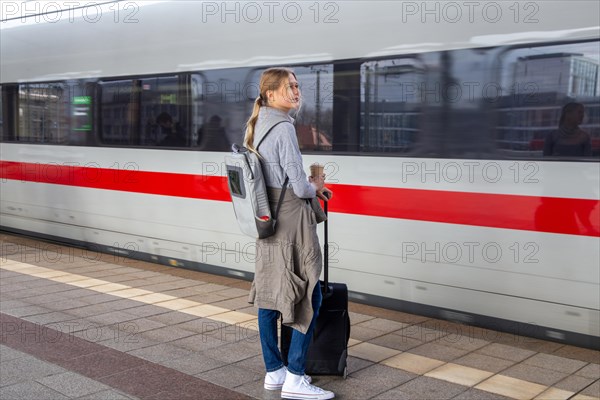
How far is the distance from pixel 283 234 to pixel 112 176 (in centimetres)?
491

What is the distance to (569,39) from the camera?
4.98 m

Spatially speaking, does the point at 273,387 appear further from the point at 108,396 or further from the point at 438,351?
the point at 438,351

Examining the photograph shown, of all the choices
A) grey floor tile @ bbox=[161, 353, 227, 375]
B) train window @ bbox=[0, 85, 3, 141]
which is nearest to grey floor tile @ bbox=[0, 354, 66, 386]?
grey floor tile @ bbox=[161, 353, 227, 375]

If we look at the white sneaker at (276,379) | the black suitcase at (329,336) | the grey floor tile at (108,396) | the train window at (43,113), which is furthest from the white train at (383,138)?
the grey floor tile at (108,396)

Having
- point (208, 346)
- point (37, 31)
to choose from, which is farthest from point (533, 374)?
point (37, 31)

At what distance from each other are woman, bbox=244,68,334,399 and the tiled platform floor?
0.47 m

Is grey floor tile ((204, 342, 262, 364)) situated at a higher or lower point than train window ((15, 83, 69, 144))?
lower

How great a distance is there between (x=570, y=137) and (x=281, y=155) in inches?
83.0

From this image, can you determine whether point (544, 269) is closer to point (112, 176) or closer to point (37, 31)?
point (112, 176)

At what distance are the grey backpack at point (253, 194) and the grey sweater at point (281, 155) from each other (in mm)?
35

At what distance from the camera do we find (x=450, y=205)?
18.5 ft

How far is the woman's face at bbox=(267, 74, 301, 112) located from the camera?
13.6 feet

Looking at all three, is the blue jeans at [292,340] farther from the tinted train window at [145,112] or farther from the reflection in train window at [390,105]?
the tinted train window at [145,112]

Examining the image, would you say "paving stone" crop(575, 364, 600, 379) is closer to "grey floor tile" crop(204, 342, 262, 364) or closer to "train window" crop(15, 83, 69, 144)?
"grey floor tile" crop(204, 342, 262, 364)
